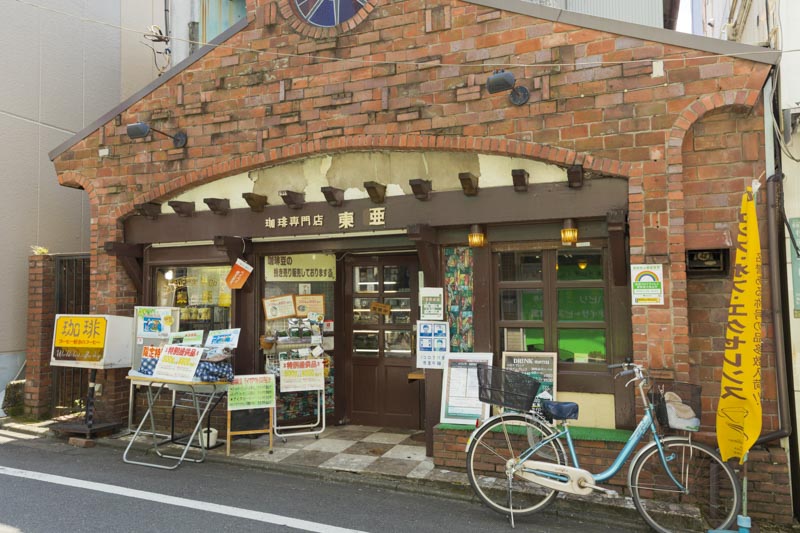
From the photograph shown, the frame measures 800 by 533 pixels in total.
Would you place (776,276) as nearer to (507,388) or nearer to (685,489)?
(685,489)

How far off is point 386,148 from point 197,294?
3.71 m

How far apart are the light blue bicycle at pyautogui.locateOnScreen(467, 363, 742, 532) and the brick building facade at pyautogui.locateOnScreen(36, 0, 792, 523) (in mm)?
531

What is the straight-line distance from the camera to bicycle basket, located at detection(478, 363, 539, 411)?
520cm

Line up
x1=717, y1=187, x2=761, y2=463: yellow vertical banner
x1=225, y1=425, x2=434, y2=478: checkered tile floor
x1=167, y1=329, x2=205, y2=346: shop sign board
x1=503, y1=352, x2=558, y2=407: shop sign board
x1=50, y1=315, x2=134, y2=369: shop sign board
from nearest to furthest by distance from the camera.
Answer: x1=717, y1=187, x2=761, y2=463: yellow vertical banner
x1=503, y1=352, x2=558, y2=407: shop sign board
x1=225, y1=425, x2=434, y2=478: checkered tile floor
x1=167, y1=329, x2=205, y2=346: shop sign board
x1=50, y1=315, x2=134, y2=369: shop sign board

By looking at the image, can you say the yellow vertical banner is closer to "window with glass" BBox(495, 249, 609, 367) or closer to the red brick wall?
the red brick wall

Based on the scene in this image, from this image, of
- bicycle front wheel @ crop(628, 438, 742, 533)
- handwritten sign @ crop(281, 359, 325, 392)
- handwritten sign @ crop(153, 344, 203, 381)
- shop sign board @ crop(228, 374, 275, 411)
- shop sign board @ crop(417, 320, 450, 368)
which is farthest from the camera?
handwritten sign @ crop(281, 359, 325, 392)

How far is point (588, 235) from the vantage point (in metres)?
6.22

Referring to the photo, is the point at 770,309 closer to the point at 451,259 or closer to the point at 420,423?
the point at 451,259

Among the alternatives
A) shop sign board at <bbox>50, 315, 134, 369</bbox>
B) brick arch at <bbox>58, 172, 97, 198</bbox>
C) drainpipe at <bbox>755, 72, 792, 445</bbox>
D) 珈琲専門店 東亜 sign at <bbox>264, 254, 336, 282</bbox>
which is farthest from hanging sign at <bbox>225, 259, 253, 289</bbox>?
drainpipe at <bbox>755, 72, 792, 445</bbox>

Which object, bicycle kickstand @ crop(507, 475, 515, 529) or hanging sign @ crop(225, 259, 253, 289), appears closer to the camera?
bicycle kickstand @ crop(507, 475, 515, 529)

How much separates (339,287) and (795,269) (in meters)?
5.65

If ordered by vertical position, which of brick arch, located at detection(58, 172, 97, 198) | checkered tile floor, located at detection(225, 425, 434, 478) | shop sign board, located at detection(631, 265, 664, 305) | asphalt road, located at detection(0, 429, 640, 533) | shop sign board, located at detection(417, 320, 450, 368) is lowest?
asphalt road, located at detection(0, 429, 640, 533)

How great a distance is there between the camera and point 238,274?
7953mm

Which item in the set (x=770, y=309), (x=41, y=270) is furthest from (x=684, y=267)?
(x=41, y=270)
